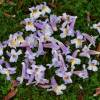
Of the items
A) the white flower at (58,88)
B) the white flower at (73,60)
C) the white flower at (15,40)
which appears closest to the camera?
the white flower at (58,88)

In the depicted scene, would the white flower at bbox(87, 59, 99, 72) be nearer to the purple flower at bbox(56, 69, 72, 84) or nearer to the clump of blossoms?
the clump of blossoms

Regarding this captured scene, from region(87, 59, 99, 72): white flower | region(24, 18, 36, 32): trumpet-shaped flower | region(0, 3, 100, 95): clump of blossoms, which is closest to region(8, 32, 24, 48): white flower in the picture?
region(0, 3, 100, 95): clump of blossoms

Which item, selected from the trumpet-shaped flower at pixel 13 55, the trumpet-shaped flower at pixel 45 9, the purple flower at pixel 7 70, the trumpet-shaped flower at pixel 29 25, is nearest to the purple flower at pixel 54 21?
the trumpet-shaped flower at pixel 45 9

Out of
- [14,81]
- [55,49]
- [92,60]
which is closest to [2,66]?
[14,81]

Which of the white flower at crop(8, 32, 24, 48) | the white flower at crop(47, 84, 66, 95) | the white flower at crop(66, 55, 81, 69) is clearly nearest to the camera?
the white flower at crop(47, 84, 66, 95)

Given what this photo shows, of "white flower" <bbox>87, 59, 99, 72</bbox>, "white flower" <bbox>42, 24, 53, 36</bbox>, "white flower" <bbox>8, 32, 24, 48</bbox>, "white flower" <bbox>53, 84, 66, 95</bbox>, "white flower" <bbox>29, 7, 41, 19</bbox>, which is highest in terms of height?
"white flower" <bbox>29, 7, 41, 19</bbox>

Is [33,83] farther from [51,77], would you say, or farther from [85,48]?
Result: [85,48]

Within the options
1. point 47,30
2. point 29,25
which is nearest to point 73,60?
point 47,30

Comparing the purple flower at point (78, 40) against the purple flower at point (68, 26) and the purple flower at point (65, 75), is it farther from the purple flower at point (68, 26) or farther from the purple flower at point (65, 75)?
the purple flower at point (65, 75)

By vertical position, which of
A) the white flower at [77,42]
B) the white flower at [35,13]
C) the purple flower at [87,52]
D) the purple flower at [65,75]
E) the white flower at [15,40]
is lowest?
the purple flower at [65,75]
